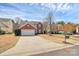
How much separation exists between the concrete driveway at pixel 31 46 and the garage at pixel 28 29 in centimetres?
8

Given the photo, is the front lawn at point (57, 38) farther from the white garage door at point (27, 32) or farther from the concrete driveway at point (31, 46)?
the white garage door at point (27, 32)

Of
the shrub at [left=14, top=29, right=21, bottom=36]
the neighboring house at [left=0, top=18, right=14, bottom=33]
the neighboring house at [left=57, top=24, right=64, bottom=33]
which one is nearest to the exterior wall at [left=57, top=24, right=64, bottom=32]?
the neighboring house at [left=57, top=24, right=64, bottom=33]

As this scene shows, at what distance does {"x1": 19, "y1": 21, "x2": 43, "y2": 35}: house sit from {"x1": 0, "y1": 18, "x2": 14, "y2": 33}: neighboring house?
0.15 metres

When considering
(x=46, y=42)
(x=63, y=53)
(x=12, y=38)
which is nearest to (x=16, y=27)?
(x=12, y=38)

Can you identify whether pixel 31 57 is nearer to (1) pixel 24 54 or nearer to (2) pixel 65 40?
(1) pixel 24 54

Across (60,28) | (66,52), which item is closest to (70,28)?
(60,28)

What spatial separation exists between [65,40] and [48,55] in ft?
1.31

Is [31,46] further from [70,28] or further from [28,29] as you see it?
[70,28]

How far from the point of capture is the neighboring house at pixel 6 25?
14.8 ft

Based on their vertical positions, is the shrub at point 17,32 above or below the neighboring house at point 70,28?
below

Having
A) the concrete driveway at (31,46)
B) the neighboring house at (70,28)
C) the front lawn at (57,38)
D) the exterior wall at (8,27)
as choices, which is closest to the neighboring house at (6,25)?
the exterior wall at (8,27)

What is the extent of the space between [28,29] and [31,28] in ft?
0.17

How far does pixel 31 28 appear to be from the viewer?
4.59 meters

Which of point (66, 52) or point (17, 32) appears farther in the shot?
point (17, 32)
